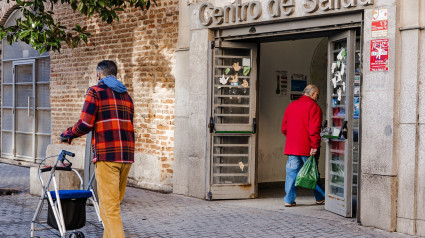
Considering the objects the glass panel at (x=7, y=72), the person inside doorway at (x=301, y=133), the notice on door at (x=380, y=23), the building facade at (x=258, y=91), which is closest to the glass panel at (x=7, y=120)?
the glass panel at (x=7, y=72)

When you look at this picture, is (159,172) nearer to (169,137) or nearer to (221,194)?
(169,137)

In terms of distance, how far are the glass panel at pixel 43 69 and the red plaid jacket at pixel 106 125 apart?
9.31 metres

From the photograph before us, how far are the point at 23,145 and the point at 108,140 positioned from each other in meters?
10.7

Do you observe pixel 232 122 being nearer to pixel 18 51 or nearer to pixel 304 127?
pixel 304 127

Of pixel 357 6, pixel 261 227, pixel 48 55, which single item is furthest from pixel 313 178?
pixel 48 55

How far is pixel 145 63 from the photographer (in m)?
11.9

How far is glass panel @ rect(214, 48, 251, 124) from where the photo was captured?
10.3 metres

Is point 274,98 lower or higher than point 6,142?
higher

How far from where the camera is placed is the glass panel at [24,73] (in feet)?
52.4

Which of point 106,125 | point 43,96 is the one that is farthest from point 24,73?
point 106,125

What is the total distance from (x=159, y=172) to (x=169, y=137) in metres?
0.68

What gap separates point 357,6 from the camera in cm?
826

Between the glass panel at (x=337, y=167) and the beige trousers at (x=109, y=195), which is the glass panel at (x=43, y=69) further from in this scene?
the beige trousers at (x=109, y=195)

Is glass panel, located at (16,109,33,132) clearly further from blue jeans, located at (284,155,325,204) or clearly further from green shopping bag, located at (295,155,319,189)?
green shopping bag, located at (295,155,319,189)
